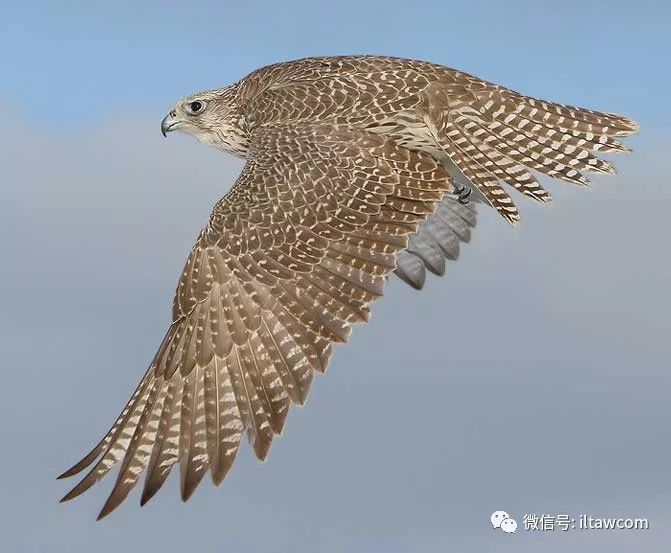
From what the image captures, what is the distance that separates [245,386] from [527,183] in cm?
311

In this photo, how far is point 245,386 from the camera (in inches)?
376

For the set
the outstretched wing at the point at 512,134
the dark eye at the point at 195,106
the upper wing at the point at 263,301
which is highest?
the dark eye at the point at 195,106

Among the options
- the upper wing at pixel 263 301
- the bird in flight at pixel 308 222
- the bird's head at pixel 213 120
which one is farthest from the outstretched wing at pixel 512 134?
the bird's head at pixel 213 120

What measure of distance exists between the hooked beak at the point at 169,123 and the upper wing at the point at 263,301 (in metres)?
3.43

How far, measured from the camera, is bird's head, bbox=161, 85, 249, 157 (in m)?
13.1

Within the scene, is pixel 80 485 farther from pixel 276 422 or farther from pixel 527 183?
pixel 527 183

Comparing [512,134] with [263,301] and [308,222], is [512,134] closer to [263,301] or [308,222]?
[308,222]

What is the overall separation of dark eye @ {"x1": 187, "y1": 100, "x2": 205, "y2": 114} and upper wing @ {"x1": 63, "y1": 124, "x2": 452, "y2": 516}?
305 centimetres

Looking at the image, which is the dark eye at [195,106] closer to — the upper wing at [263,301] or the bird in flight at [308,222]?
the bird in flight at [308,222]

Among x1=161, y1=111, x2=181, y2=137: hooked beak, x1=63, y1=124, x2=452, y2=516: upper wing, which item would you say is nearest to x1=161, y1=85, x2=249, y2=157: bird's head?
x1=161, y1=111, x2=181, y2=137: hooked beak

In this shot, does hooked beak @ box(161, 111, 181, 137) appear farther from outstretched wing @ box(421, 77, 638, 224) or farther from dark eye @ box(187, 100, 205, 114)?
outstretched wing @ box(421, 77, 638, 224)

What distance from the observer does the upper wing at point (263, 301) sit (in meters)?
9.47

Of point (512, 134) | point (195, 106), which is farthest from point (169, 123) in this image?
point (512, 134)

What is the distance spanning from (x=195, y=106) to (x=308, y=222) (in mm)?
4005
